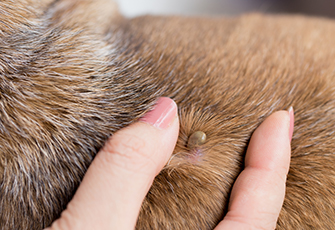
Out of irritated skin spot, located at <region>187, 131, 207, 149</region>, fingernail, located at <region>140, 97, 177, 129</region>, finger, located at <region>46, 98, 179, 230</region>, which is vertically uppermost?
fingernail, located at <region>140, 97, 177, 129</region>

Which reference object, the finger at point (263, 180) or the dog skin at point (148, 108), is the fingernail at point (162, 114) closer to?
the dog skin at point (148, 108)

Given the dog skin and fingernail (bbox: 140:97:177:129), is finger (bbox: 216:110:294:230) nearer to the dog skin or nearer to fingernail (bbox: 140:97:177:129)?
the dog skin

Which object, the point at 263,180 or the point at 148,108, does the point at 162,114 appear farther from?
the point at 263,180

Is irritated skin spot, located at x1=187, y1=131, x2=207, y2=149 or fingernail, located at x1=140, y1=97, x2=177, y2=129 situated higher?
fingernail, located at x1=140, y1=97, x2=177, y2=129

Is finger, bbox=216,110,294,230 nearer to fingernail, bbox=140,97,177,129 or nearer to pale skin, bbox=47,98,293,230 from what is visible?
pale skin, bbox=47,98,293,230

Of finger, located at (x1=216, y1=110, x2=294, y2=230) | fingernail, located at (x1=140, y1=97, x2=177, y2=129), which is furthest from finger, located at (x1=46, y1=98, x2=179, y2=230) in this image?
finger, located at (x1=216, y1=110, x2=294, y2=230)

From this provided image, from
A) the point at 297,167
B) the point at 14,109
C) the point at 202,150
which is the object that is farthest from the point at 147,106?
the point at 297,167

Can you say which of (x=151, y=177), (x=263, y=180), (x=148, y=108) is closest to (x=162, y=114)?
(x=148, y=108)
